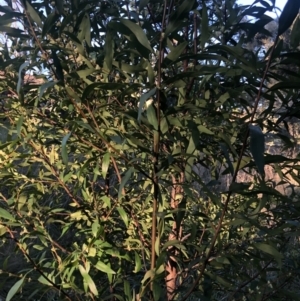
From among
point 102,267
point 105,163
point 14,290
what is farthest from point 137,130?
point 14,290

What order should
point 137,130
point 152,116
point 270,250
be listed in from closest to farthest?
1. point 152,116
2. point 270,250
3. point 137,130

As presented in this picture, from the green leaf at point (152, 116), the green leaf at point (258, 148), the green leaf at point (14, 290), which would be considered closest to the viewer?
the green leaf at point (258, 148)

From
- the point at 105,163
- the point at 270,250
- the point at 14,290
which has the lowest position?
the point at 14,290

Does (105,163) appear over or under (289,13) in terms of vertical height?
under

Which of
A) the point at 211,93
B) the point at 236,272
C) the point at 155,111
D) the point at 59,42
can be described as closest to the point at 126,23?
the point at 155,111

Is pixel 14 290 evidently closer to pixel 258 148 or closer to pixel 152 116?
pixel 152 116

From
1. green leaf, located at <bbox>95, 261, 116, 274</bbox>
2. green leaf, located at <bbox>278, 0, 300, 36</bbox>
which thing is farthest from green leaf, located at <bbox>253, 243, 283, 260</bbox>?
green leaf, located at <bbox>278, 0, 300, 36</bbox>

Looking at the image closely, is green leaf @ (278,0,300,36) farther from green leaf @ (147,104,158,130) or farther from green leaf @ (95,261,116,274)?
green leaf @ (95,261,116,274)

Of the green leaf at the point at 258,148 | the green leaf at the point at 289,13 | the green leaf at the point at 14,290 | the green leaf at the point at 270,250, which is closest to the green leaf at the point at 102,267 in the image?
the green leaf at the point at 14,290

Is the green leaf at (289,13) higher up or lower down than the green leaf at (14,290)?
higher up

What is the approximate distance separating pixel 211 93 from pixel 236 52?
41cm

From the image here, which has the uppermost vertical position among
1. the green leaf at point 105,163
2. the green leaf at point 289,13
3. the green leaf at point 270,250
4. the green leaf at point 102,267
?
the green leaf at point 289,13

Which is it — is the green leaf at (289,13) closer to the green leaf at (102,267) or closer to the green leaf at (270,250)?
the green leaf at (270,250)

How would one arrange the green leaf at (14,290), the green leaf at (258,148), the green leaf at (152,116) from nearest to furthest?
1. the green leaf at (258,148)
2. the green leaf at (152,116)
3. the green leaf at (14,290)
